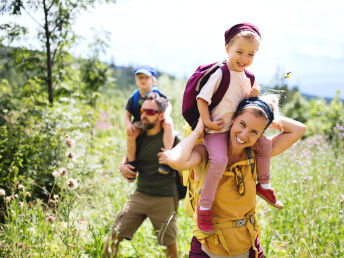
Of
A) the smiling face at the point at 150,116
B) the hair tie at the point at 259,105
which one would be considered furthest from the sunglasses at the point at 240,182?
the smiling face at the point at 150,116

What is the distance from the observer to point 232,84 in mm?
1911

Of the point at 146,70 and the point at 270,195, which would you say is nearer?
the point at 270,195

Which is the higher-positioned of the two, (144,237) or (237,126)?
(237,126)

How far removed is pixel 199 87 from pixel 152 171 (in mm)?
1464

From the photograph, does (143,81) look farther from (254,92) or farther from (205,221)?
(205,221)

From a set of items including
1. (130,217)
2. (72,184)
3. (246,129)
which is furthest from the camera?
(130,217)

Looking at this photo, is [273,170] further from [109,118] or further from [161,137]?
[109,118]

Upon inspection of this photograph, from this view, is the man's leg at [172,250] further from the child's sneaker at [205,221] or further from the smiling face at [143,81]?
the smiling face at [143,81]

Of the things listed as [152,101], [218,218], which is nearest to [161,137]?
[152,101]

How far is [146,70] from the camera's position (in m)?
3.60

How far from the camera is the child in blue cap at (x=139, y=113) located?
311 centimetres

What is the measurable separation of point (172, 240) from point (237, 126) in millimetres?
1747

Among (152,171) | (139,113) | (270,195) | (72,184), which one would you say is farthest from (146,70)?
(270,195)

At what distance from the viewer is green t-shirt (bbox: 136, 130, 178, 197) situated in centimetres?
312
